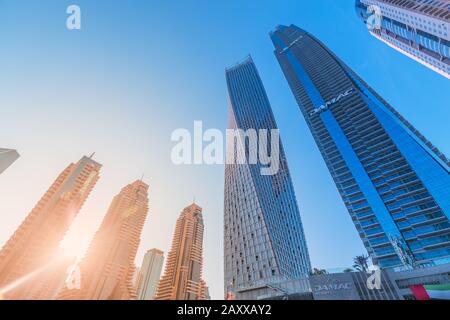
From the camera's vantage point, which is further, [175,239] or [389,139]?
[175,239]

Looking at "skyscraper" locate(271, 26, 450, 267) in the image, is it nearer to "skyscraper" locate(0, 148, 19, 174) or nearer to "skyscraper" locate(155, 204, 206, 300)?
"skyscraper" locate(155, 204, 206, 300)

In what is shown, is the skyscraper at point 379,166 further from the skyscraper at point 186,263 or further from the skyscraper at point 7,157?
the skyscraper at point 7,157

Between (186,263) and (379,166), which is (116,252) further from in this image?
(379,166)

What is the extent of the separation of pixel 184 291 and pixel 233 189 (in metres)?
49.7

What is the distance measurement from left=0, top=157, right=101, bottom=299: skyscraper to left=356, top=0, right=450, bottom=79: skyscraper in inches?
6250

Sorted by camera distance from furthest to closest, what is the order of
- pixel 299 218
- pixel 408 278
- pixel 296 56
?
pixel 296 56 < pixel 299 218 < pixel 408 278

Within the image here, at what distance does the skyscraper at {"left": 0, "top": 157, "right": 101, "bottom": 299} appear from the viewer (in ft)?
276

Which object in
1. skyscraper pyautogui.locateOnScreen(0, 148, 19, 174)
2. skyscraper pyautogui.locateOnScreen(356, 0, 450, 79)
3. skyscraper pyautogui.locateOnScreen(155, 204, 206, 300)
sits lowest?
skyscraper pyautogui.locateOnScreen(0, 148, 19, 174)

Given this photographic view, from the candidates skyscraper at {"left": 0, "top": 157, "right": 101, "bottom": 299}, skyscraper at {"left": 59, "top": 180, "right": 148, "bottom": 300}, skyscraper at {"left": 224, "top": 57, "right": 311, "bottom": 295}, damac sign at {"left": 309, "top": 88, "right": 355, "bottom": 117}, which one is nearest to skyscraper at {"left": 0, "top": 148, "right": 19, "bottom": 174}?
skyscraper at {"left": 224, "top": 57, "right": 311, "bottom": 295}

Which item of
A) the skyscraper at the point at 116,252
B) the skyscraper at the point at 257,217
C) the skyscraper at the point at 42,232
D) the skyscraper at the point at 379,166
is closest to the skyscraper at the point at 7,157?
the skyscraper at the point at 257,217

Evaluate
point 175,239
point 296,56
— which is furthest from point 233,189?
point 296,56

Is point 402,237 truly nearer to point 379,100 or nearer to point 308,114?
point 379,100

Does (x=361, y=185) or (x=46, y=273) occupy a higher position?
(x=361, y=185)

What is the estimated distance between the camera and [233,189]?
101 metres
